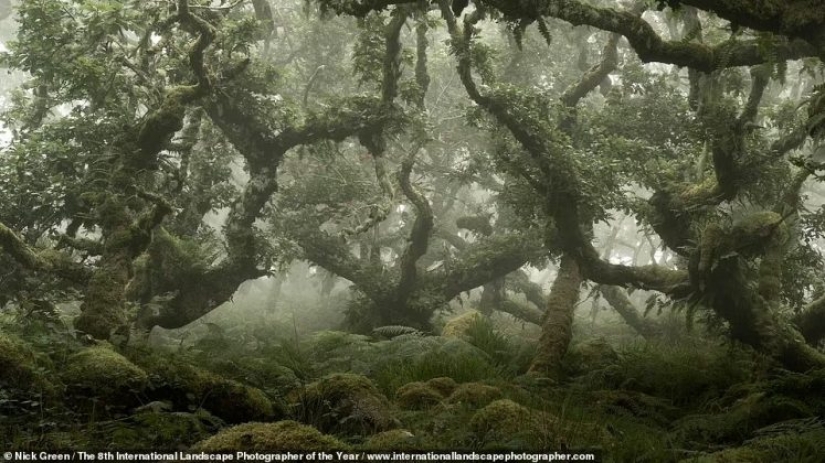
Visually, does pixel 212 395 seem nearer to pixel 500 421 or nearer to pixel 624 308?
pixel 500 421

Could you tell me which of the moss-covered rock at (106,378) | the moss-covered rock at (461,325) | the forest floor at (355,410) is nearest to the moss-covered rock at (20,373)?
the forest floor at (355,410)

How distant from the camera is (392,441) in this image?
13.2 ft

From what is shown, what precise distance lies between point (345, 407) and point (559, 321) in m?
6.83

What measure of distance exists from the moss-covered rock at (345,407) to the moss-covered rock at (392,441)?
14.4 inches

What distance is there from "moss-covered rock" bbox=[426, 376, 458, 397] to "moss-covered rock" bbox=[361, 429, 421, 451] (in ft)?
5.89

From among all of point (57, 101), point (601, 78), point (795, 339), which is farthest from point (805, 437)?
point (57, 101)

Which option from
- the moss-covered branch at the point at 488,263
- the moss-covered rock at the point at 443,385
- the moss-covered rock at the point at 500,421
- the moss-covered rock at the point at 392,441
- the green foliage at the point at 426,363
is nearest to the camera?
the moss-covered rock at the point at 392,441

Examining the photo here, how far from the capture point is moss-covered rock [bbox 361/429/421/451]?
3879 millimetres

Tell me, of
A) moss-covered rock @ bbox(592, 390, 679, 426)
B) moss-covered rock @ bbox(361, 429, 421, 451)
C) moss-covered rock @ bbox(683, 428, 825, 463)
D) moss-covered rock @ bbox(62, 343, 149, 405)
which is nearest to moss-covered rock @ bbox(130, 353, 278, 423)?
moss-covered rock @ bbox(62, 343, 149, 405)

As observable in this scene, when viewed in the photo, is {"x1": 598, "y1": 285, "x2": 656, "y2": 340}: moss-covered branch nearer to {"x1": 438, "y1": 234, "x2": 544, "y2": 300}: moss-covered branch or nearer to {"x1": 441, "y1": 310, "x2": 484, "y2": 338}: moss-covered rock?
{"x1": 438, "y1": 234, "x2": 544, "y2": 300}: moss-covered branch

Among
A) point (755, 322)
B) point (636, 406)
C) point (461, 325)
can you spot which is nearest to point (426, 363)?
point (636, 406)

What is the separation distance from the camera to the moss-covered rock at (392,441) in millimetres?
3879

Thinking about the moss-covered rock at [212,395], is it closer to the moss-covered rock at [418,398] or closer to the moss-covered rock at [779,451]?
the moss-covered rock at [418,398]

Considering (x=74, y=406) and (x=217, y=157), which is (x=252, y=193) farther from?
(x=74, y=406)
